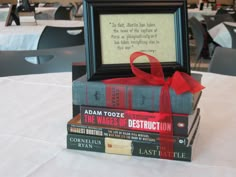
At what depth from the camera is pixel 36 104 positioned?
1049 millimetres

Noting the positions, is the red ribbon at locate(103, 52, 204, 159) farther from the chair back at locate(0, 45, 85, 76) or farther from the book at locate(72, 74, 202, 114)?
the chair back at locate(0, 45, 85, 76)

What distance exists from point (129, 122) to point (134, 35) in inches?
6.7

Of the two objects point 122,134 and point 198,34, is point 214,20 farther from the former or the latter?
point 122,134

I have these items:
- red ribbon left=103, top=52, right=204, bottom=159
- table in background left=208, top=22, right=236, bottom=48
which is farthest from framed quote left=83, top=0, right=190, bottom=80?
table in background left=208, top=22, right=236, bottom=48

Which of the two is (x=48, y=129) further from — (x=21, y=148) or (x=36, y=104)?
(x=36, y=104)

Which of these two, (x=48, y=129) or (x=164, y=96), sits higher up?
(x=164, y=96)

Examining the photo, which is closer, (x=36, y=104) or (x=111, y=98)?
(x=111, y=98)

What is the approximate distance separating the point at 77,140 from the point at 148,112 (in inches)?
6.0

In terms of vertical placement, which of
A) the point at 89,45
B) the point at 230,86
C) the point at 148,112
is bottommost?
the point at 230,86

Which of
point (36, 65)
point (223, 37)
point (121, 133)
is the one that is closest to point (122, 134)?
point (121, 133)

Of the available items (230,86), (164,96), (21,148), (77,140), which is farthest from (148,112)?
(230,86)

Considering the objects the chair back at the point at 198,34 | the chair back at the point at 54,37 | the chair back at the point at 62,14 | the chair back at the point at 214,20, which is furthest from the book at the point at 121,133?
the chair back at the point at 62,14

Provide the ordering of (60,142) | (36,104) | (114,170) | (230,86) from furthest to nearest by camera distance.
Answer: (230,86)
(36,104)
(60,142)
(114,170)

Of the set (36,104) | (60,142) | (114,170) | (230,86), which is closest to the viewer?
(114,170)
